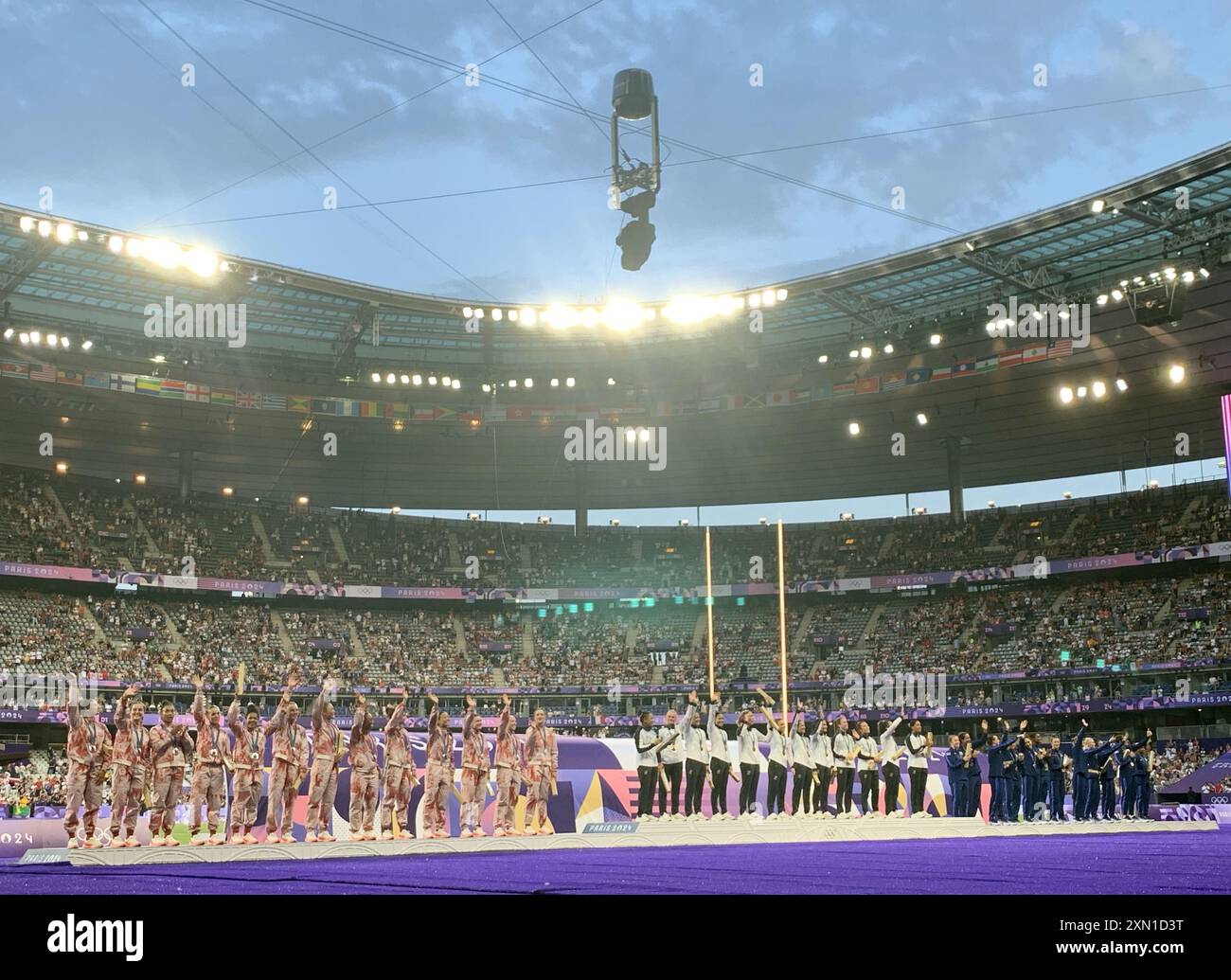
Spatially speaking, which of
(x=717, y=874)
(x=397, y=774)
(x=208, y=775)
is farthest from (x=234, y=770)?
(x=717, y=874)

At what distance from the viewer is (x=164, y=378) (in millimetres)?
47062

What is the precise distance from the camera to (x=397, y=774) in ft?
59.3

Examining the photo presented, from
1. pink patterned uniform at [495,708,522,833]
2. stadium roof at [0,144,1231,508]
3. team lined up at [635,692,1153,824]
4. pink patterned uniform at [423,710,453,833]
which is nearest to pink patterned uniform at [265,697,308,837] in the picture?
pink patterned uniform at [423,710,453,833]

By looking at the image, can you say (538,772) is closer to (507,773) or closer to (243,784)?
(507,773)

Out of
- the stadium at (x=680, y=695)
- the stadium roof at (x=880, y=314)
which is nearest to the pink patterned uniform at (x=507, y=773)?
the stadium at (x=680, y=695)

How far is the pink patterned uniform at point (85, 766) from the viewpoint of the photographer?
16.4m

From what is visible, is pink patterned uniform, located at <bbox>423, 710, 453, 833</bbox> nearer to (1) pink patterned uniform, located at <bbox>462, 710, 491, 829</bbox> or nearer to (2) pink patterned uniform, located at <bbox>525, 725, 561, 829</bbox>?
(1) pink patterned uniform, located at <bbox>462, 710, 491, 829</bbox>

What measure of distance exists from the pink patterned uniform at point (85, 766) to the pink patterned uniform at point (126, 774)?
0.26 meters

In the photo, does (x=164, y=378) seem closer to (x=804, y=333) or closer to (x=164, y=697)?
(x=164, y=697)

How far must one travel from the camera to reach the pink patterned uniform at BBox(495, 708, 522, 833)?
19.2m

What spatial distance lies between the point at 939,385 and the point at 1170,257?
404 inches

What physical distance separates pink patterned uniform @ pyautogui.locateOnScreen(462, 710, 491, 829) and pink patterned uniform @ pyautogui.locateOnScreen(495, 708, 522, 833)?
33cm

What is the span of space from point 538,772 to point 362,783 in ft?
11.1
